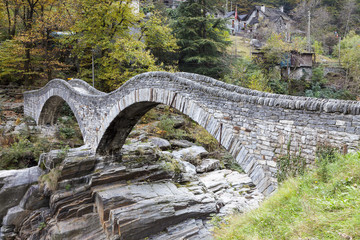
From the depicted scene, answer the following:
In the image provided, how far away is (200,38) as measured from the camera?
21453 millimetres

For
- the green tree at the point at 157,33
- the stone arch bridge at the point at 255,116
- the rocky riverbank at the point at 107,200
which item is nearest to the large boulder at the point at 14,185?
the rocky riverbank at the point at 107,200

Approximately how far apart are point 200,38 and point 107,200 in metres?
17.0

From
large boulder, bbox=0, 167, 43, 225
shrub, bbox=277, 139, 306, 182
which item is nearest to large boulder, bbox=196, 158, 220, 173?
large boulder, bbox=0, 167, 43, 225

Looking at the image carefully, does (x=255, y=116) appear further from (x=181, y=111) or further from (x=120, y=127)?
(x=120, y=127)

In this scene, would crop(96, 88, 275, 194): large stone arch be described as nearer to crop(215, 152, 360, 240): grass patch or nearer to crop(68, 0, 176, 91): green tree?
crop(215, 152, 360, 240): grass patch

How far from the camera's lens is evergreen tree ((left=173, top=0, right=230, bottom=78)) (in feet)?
69.0

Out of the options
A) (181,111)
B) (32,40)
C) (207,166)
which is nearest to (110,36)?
(32,40)

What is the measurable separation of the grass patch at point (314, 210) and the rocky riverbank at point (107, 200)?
476 centimetres

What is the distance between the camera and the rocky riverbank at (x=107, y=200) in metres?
8.86

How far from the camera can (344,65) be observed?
24.4m

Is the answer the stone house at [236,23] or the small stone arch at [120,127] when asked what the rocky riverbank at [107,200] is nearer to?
the small stone arch at [120,127]

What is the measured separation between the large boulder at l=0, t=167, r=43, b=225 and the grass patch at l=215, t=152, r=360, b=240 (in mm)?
9127

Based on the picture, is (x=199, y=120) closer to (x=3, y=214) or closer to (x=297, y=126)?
(x=297, y=126)

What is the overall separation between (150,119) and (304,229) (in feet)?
54.7
